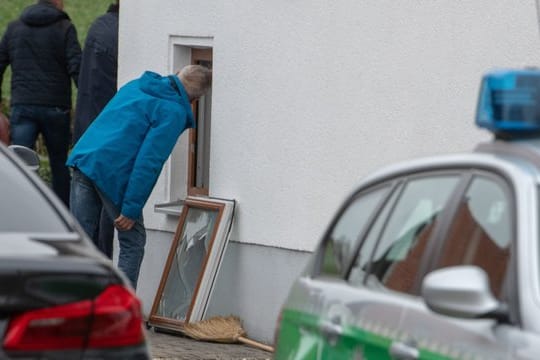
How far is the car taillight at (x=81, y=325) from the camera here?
469 centimetres

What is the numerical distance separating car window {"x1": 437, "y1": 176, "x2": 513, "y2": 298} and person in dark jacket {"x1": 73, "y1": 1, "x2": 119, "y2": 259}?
844 centimetres

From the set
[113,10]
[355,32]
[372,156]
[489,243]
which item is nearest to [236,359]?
[372,156]

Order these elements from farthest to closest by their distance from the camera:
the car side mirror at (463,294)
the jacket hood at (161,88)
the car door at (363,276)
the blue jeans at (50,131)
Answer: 1. the blue jeans at (50,131)
2. the jacket hood at (161,88)
3. the car door at (363,276)
4. the car side mirror at (463,294)

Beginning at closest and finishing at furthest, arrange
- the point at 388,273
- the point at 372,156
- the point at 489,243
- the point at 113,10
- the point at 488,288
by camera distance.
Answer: the point at 488,288
the point at 489,243
the point at 388,273
the point at 372,156
the point at 113,10

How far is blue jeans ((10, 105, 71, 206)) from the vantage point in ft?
47.3

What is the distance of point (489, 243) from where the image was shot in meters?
4.91

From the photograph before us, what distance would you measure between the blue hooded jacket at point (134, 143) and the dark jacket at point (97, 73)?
84.8 inches

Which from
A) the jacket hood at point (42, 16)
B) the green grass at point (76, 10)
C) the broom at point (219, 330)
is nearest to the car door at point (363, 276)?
the broom at point (219, 330)

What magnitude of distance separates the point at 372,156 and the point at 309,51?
3.25 feet

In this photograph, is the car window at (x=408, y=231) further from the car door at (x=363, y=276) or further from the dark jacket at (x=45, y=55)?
the dark jacket at (x=45, y=55)

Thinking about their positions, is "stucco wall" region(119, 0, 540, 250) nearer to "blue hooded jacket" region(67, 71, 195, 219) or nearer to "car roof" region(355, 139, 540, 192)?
"blue hooded jacket" region(67, 71, 195, 219)

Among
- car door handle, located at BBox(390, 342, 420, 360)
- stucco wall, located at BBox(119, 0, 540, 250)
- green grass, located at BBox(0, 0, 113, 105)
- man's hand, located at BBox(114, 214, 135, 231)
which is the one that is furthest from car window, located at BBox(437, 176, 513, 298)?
green grass, located at BBox(0, 0, 113, 105)

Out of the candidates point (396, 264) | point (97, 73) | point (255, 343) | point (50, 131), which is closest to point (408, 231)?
point (396, 264)

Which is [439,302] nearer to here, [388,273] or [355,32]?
[388,273]
